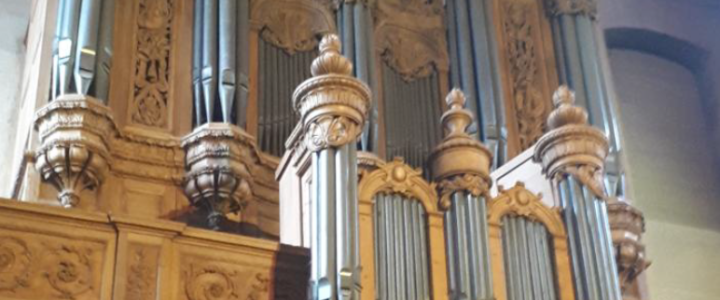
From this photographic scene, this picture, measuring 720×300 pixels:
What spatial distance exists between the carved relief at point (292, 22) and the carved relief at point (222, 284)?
10.1 ft

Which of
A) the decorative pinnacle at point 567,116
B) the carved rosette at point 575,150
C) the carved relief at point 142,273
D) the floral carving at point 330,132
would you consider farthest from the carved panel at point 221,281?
the decorative pinnacle at point 567,116

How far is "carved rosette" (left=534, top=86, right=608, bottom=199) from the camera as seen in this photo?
796cm

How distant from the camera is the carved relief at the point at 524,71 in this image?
1014 cm

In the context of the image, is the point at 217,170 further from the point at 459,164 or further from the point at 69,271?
the point at 69,271

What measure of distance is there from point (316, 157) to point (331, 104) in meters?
0.34

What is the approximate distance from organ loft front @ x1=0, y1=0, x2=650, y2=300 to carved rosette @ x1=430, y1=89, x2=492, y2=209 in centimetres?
1

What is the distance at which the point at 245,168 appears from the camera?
855 centimetres

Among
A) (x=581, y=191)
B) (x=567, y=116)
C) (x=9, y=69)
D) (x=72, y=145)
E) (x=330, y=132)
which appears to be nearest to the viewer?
(x=330, y=132)

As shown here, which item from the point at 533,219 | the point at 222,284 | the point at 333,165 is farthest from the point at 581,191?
the point at 222,284

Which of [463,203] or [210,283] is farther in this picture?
[463,203]

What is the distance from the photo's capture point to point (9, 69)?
411 inches

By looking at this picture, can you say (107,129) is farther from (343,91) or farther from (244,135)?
(343,91)

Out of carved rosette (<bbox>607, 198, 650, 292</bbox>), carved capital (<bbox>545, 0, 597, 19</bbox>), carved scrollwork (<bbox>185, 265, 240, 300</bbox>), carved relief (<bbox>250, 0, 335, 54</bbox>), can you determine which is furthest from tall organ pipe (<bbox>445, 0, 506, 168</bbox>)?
carved scrollwork (<bbox>185, 265, 240, 300</bbox>)

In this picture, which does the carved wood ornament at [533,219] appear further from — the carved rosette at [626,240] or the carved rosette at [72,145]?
the carved rosette at [72,145]
